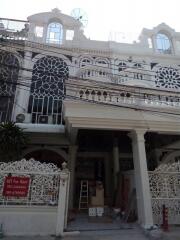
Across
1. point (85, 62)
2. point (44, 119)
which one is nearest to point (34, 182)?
point (44, 119)

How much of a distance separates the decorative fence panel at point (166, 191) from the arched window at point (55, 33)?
26.8ft

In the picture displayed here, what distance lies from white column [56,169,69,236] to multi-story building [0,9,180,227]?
1529 millimetres

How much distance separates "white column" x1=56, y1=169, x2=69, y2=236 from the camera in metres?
4.81

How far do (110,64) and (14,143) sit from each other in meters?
6.14

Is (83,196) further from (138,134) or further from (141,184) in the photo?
(138,134)

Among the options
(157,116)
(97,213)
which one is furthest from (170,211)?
(157,116)

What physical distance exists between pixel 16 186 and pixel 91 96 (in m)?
3.19

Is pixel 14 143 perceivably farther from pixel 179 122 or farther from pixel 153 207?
pixel 179 122

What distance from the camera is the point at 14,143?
6.78 m

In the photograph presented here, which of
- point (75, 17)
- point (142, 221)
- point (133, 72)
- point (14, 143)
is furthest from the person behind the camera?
point (75, 17)

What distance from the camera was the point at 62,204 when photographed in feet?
16.2

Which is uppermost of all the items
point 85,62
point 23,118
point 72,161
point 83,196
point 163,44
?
point 163,44

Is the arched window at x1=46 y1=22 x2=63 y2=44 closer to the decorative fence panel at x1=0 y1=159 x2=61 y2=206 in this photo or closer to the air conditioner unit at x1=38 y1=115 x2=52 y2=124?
the air conditioner unit at x1=38 y1=115 x2=52 y2=124

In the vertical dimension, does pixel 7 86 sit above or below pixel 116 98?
above
